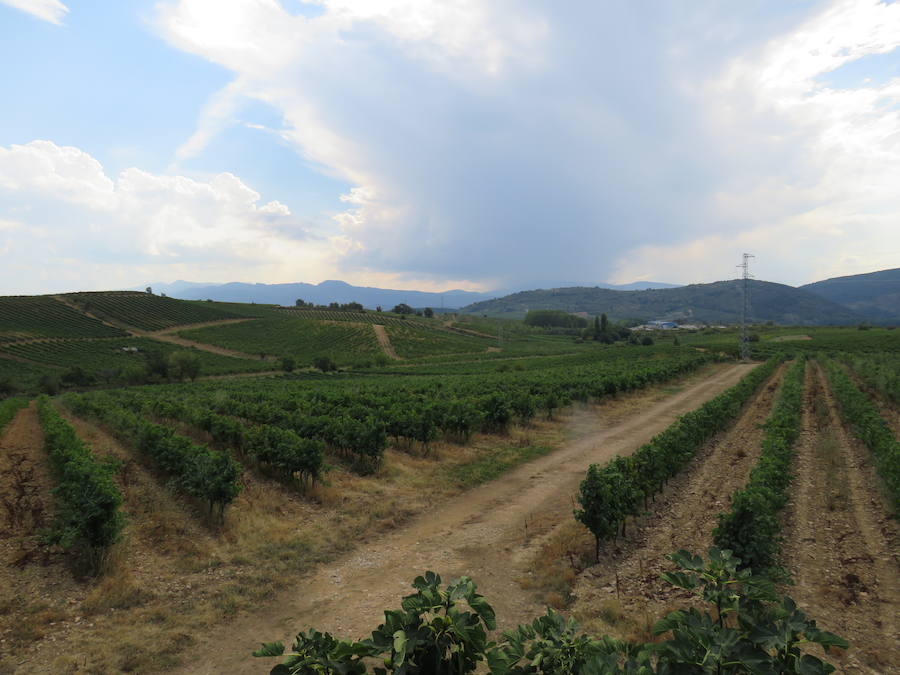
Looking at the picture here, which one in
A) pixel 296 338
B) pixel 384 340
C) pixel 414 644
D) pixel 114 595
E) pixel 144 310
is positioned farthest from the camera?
pixel 144 310

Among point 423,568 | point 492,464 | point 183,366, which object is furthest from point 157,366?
point 423,568

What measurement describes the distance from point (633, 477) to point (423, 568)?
6338mm

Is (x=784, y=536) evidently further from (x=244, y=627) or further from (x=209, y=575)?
(x=209, y=575)

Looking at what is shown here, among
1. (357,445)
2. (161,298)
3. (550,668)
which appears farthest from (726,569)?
(161,298)

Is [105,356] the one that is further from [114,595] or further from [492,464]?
[114,595]

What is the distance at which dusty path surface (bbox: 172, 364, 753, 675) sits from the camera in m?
7.79

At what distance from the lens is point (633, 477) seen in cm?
1210

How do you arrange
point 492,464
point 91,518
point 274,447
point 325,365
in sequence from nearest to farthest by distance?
1. point 91,518
2. point 274,447
3. point 492,464
4. point 325,365

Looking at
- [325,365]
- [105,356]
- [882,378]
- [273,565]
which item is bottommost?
[325,365]

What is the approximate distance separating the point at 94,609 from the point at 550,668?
9455 mm

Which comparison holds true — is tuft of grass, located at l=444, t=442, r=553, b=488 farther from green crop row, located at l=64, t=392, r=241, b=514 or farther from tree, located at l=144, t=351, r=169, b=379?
tree, located at l=144, t=351, r=169, b=379

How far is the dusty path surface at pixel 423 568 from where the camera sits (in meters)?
7.79

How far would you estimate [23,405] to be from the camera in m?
44.5

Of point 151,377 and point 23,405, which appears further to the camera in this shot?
point 151,377
